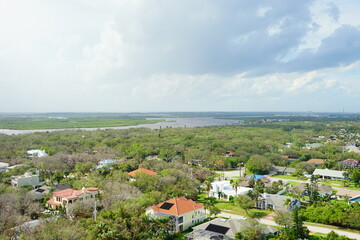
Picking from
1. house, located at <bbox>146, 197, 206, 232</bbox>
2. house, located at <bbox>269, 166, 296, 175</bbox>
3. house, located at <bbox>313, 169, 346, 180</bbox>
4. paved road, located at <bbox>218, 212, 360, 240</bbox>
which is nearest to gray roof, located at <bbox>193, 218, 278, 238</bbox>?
house, located at <bbox>146, 197, 206, 232</bbox>

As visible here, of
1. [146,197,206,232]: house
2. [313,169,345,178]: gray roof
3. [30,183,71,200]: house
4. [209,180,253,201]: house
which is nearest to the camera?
[146,197,206,232]: house

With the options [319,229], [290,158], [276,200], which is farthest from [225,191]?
[290,158]

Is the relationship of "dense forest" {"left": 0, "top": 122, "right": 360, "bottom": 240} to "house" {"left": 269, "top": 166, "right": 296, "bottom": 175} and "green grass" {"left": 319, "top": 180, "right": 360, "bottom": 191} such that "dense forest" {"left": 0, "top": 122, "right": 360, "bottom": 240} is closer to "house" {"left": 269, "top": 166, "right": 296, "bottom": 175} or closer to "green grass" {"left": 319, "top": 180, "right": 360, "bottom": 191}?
"house" {"left": 269, "top": 166, "right": 296, "bottom": 175}

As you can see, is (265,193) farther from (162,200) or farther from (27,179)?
(27,179)

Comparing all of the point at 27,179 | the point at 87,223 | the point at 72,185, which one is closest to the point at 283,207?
the point at 87,223

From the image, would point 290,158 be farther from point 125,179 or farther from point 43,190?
point 43,190

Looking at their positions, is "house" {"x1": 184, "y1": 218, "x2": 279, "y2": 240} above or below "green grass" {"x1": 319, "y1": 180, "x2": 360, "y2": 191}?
above
